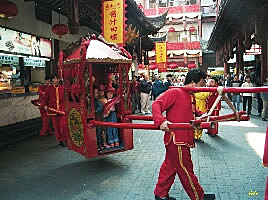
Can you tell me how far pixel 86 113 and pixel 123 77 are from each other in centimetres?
102

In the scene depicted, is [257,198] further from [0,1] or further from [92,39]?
[0,1]

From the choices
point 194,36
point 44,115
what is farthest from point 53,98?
point 194,36

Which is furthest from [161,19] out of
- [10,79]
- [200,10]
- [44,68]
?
[200,10]

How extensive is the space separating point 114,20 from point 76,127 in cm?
395

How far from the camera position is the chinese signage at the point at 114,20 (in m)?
7.93

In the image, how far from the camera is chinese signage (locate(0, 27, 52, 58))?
7.65 metres

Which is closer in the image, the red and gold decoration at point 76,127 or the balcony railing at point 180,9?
the red and gold decoration at point 76,127

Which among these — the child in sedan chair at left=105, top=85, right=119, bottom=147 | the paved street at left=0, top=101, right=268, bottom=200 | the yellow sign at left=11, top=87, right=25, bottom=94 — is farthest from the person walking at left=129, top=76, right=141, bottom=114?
the child in sedan chair at left=105, top=85, right=119, bottom=147

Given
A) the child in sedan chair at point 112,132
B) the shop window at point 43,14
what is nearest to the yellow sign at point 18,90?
the shop window at point 43,14

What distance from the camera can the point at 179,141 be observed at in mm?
3408

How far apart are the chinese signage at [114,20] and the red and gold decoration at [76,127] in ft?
10.7

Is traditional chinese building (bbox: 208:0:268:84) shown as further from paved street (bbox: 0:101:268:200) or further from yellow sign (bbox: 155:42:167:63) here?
yellow sign (bbox: 155:42:167:63)

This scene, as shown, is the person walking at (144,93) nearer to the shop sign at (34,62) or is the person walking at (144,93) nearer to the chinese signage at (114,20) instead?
the shop sign at (34,62)

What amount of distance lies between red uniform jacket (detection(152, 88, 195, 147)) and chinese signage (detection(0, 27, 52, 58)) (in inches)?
224
